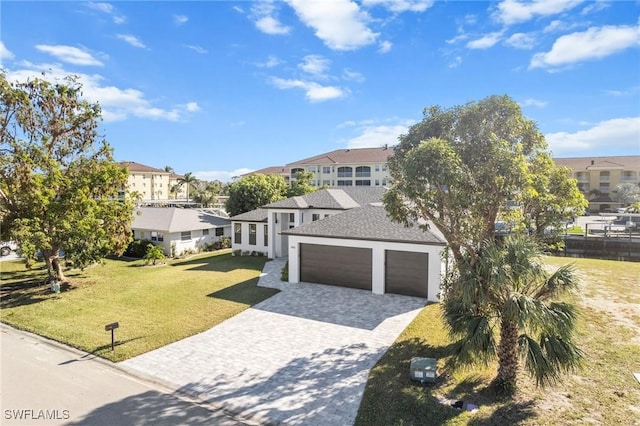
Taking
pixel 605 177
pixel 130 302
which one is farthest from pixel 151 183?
pixel 605 177

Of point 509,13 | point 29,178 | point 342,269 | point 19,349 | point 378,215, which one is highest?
point 509,13

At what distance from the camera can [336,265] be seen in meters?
19.6

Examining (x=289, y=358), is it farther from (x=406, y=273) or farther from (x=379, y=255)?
(x=406, y=273)

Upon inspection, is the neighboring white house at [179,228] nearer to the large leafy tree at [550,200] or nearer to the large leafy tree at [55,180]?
the large leafy tree at [55,180]

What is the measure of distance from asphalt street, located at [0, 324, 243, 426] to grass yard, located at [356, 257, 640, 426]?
4136 mm

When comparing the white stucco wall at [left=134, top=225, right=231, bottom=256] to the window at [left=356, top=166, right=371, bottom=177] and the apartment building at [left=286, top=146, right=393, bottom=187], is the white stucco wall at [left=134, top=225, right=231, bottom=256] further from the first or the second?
the window at [left=356, top=166, right=371, bottom=177]

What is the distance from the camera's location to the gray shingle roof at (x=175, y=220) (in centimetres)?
3234

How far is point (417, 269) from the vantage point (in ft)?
57.0

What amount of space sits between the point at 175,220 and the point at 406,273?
24417mm

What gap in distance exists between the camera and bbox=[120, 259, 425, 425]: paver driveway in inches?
352

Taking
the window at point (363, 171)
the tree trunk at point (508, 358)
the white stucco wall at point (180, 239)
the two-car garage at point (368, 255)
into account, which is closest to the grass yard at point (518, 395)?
the tree trunk at point (508, 358)

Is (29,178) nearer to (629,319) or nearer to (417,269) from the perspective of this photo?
(417,269)

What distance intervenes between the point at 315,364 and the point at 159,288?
12.9 metres

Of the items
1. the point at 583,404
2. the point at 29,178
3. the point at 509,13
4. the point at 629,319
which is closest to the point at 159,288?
the point at 29,178
